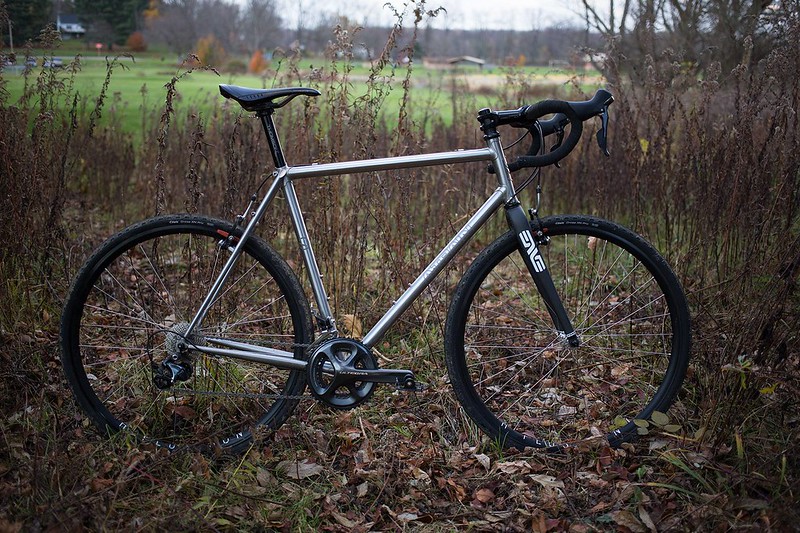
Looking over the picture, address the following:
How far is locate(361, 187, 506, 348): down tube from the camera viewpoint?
2.60 m

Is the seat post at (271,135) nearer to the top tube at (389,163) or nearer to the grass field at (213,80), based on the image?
the top tube at (389,163)

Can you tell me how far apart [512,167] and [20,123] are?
282cm

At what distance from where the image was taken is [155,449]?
2547mm

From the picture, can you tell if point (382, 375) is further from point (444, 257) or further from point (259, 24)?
point (259, 24)

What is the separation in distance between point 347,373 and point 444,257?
0.58m

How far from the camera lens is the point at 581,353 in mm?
3256

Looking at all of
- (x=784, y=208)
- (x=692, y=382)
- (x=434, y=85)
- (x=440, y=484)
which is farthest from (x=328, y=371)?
(x=434, y=85)

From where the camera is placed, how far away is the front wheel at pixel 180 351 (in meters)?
2.59

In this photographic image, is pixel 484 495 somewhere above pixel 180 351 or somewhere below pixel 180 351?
below

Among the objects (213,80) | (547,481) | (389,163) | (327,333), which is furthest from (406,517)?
(213,80)

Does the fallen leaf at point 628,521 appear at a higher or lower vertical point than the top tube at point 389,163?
lower

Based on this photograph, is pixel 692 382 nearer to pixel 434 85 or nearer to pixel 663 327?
pixel 663 327

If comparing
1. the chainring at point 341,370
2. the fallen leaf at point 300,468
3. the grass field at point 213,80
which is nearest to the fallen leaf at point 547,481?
the chainring at point 341,370

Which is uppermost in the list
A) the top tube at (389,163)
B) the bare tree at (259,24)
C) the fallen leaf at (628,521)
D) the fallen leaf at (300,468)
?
the bare tree at (259,24)
